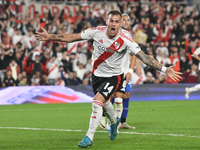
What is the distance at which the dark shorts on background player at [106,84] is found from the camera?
632cm

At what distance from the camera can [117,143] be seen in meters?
6.30

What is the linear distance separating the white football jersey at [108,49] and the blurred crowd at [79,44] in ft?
30.1

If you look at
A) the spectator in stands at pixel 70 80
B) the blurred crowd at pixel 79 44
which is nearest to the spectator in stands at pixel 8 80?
the blurred crowd at pixel 79 44

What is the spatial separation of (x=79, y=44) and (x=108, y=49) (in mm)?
12836

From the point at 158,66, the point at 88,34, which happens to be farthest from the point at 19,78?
the point at 158,66

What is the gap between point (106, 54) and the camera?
640 cm

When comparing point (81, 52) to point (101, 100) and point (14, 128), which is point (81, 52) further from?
point (101, 100)

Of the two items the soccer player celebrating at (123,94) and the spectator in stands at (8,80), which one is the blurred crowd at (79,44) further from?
the soccer player celebrating at (123,94)

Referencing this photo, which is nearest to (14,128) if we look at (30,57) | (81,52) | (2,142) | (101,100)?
(2,142)

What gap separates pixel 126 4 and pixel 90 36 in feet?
55.9

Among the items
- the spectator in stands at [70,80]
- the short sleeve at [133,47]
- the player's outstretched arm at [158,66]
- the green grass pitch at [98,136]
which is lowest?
the spectator in stands at [70,80]

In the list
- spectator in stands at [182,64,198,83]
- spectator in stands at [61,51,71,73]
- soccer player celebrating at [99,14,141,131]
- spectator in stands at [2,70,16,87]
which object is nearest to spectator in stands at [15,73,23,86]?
spectator in stands at [2,70,16,87]

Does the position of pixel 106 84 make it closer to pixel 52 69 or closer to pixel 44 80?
pixel 44 80

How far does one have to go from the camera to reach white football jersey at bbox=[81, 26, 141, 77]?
6.31 meters
